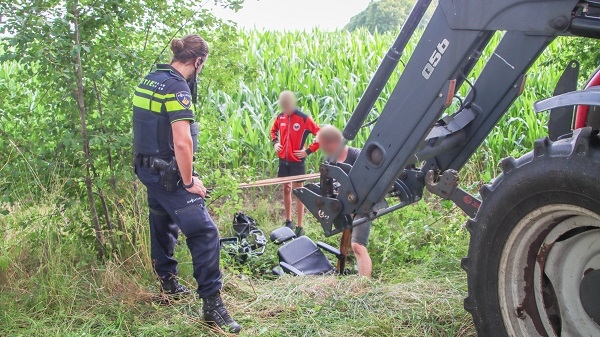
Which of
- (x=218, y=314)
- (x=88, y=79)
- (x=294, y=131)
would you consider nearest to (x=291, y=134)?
(x=294, y=131)

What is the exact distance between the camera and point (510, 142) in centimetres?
932

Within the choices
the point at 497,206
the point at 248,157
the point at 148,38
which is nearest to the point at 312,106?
the point at 248,157

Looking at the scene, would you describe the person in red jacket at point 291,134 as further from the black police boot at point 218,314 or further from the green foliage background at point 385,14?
the green foliage background at point 385,14

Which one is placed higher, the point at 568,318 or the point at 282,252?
the point at 568,318

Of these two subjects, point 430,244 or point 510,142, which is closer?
point 430,244

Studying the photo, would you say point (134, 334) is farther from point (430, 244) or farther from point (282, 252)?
point (430, 244)

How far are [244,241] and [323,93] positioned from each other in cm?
461

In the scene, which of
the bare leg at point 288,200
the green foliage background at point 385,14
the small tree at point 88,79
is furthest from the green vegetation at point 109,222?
the green foliage background at point 385,14

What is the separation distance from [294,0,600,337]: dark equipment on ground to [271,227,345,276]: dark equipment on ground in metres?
2.38

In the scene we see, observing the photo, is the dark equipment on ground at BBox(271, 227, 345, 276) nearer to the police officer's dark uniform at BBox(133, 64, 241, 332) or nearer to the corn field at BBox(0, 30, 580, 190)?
the corn field at BBox(0, 30, 580, 190)

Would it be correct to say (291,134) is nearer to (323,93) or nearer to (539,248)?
(323,93)

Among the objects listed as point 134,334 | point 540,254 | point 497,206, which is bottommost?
point 134,334

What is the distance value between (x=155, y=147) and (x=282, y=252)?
215 cm

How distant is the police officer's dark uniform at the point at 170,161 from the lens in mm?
4406
